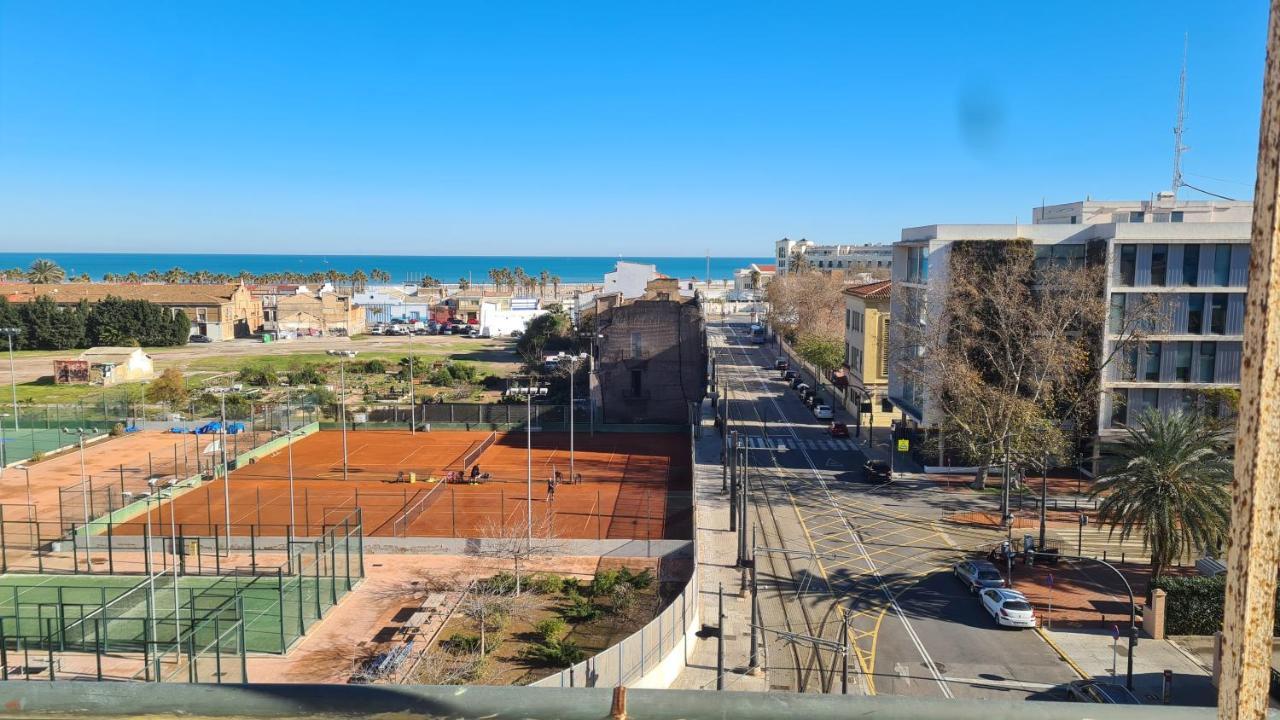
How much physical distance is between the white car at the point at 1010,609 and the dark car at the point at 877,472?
54.3ft

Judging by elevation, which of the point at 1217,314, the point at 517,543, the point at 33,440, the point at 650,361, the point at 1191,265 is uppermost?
the point at 1191,265

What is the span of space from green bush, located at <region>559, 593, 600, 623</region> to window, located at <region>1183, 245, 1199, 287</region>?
1278 inches

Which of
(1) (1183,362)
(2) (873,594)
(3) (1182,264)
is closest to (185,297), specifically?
(2) (873,594)

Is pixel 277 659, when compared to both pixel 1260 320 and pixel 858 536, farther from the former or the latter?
pixel 1260 320

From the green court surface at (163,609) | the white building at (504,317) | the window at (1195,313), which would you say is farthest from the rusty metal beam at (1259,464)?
the white building at (504,317)

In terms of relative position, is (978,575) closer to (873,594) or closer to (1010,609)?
(1010,609)

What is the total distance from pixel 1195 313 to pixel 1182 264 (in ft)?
8.20

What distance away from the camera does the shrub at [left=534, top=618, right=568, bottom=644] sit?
23.3m

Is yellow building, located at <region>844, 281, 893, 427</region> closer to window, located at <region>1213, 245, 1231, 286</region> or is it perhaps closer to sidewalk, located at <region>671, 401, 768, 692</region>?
sidewalk, located at <region>671, 401, 768, 692</region>

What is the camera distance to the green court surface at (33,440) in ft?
155

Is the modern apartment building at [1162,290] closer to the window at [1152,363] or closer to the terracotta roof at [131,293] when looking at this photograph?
the window at [1152,363]

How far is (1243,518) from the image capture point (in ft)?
9.20

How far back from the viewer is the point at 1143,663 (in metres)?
22.4

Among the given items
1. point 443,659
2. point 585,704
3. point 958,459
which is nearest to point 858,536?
point 958,459
